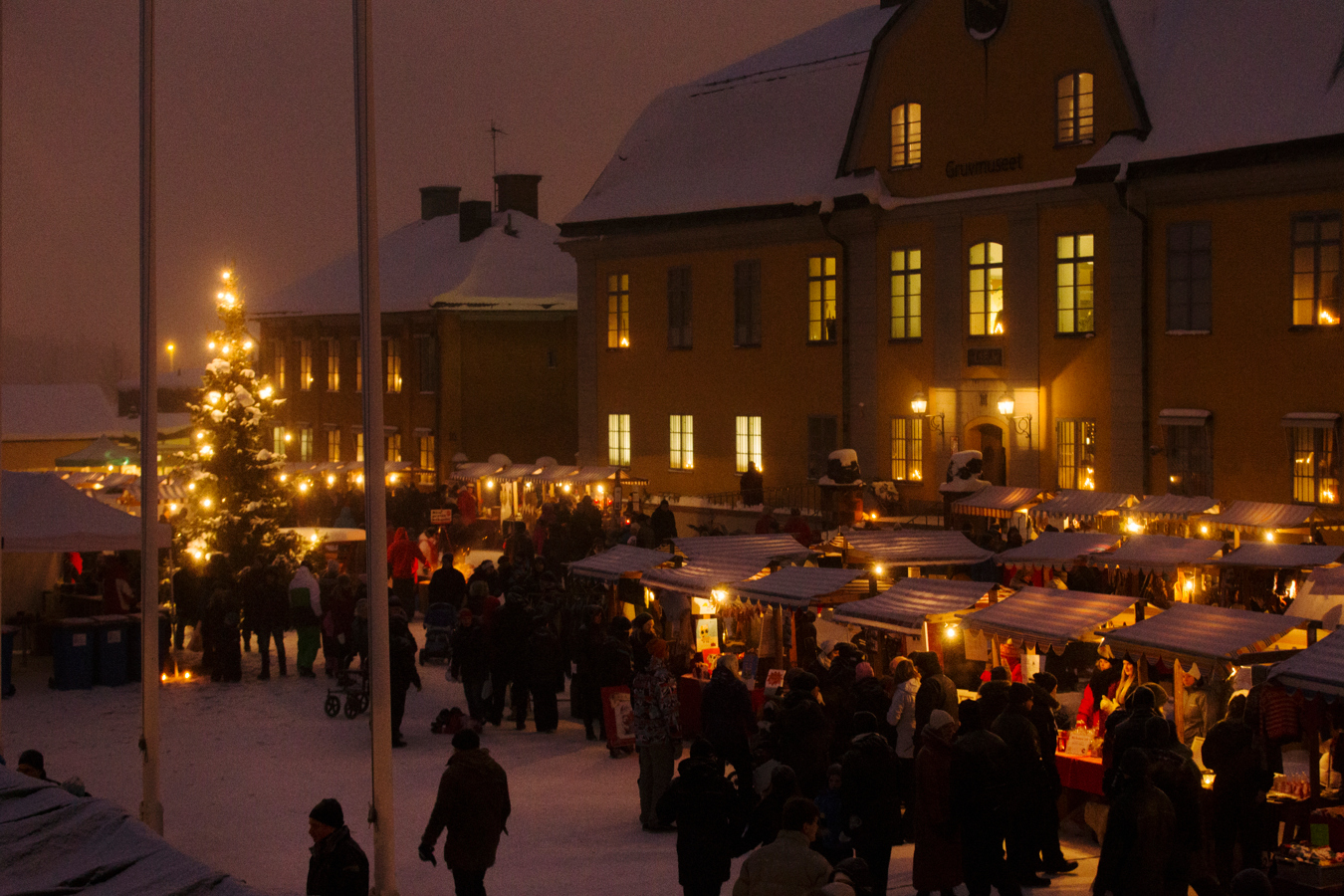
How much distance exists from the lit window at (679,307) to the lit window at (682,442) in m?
1.83

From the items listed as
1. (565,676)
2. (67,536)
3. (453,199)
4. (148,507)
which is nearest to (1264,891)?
(148,507)

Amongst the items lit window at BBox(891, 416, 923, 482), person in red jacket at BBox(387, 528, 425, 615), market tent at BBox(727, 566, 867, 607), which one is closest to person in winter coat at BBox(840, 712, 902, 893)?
market tent at BBox(727, 566, 867, 607)

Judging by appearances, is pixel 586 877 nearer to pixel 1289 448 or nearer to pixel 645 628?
pixel 645 628

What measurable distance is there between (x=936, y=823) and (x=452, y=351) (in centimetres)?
3747

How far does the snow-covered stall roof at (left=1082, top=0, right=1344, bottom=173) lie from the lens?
89.2ft

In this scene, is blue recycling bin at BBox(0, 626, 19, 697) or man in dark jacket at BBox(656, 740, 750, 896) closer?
man in dark jacket at BBox(656, 740, 750, 896)

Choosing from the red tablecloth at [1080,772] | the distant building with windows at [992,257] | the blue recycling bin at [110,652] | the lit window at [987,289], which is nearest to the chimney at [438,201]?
the distant building with windows at [992,257]

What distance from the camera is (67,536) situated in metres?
22.4

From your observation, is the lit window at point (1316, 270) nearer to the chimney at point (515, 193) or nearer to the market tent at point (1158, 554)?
the market tent at point (1158, 554)

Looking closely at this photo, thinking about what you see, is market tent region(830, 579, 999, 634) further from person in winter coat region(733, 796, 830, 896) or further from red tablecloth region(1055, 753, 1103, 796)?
person in winter coat region(733, 796, 830, 896)

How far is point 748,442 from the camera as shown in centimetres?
3728

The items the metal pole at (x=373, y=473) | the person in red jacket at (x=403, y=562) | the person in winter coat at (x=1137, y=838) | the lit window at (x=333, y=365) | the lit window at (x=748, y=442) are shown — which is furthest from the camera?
the lit window at (x=333, y=365)

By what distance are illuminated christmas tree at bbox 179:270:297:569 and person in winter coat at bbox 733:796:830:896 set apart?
65.4 feet

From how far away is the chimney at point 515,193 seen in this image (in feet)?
183
